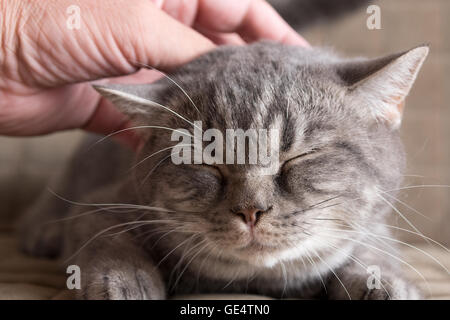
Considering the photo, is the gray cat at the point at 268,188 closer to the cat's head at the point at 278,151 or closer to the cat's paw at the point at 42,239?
the cat's head at the point at 278,151

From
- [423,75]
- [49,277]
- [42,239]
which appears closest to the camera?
[49,277]

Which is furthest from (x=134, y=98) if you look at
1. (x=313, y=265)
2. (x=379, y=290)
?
(x=379, y=290)

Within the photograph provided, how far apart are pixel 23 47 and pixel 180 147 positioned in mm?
443

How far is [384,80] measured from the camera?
1.02 m

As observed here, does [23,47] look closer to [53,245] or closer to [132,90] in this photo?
[132,90]

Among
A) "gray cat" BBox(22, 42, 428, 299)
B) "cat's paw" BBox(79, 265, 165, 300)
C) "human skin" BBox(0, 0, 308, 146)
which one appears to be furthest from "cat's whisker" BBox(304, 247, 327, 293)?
"human skin" BBox(0, 0, 308, 146)

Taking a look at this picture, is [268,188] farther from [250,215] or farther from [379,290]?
[379,290]

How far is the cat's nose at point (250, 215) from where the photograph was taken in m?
0.91

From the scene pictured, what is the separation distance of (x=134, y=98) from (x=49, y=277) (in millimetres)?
504

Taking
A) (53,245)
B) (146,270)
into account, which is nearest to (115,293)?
(146,270)

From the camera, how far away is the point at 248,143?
94 cm

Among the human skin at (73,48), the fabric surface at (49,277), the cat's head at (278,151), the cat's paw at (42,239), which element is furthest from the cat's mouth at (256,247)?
the cat's paw at (42,239)

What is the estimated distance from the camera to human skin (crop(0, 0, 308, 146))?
3.68 ft

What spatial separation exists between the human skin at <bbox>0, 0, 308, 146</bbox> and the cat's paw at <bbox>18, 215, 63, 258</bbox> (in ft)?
1.16
